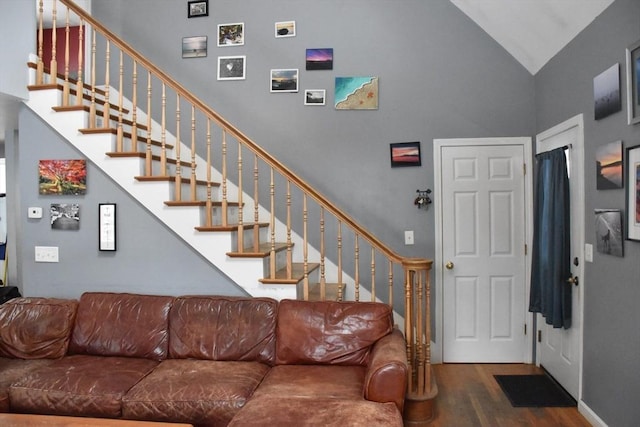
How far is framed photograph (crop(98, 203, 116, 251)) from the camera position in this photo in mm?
3061

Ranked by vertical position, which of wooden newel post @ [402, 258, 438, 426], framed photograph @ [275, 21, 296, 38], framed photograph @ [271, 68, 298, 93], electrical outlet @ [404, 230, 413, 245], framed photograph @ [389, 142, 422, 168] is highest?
framed photograph @ [275, 21, 296, 38]

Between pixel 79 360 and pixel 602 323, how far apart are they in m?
3.31

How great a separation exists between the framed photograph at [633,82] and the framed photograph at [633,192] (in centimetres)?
18

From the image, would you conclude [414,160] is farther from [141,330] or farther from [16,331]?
[16,331]

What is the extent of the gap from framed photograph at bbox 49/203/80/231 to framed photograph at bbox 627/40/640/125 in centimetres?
373

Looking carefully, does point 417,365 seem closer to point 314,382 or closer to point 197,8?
point 314,382

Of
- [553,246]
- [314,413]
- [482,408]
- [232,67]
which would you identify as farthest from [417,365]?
[232,67]

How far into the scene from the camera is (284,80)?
3830mm

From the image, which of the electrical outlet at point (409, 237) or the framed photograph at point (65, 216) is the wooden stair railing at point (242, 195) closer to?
the electrical outlet at point (409, 237)

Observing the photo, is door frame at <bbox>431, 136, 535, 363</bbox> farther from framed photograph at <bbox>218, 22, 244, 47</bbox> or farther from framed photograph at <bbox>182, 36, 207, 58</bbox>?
framed photograph at <bbox>182, 36, 207, 58</bbox>

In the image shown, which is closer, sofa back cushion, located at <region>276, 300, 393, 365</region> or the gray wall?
the gray wall

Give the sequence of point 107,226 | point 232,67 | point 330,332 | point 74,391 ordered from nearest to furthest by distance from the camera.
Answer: point 74,391 < point 330,332 < point 107,226 < point 232,67

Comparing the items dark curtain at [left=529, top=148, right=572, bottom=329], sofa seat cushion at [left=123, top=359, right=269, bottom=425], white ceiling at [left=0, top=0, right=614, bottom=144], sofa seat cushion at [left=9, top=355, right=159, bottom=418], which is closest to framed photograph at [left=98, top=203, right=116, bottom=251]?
sofa seat cushion at [left=9, top=355, right=159, bottom=418]

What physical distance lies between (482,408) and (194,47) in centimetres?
401
